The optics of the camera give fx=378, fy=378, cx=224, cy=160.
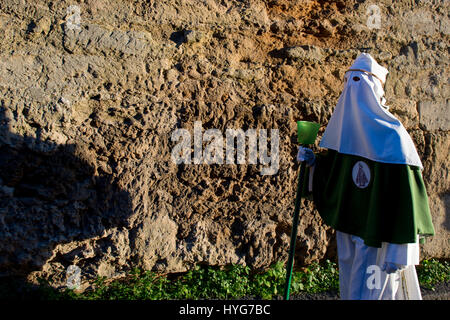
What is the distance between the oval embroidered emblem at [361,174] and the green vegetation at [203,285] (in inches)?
55.6

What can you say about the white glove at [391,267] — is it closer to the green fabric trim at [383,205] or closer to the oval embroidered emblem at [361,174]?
the green fabric trim at [383,205]

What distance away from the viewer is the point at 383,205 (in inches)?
92.4

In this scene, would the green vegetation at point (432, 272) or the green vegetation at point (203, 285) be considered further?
the green vegetation at point (432, 272)

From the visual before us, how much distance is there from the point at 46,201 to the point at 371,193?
7.95 ft

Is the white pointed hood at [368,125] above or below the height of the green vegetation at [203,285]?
above

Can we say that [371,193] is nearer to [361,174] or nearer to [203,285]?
[361,174]

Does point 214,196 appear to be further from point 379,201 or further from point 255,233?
point 379,201

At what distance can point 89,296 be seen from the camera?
3.06 m

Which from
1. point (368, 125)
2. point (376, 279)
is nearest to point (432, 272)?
point (376, 279)

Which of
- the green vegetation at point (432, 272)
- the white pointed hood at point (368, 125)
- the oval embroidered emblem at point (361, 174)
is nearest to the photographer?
the white pointed hood at point (368, 125)

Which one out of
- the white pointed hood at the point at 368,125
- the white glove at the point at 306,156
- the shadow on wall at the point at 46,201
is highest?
the white pointed hood at the point at 368,125

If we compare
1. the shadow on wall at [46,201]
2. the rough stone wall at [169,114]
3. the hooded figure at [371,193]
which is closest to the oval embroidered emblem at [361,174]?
the hooded figure at [371,193]

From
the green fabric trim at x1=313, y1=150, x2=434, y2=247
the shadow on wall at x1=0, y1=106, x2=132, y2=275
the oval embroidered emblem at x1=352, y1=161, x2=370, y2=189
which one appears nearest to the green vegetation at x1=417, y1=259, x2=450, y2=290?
the green fabric trim at x1=313, y1=150, x2=434, y2=247

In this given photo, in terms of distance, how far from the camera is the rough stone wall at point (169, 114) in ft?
9.80
